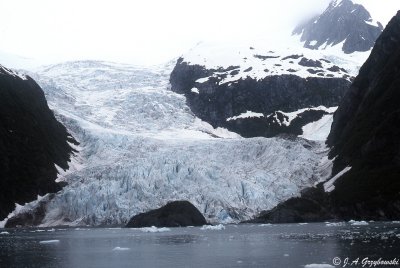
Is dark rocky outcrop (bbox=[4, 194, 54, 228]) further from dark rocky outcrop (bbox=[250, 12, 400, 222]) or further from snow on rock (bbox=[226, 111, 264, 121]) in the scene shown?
snow on rock (bbox=[226, 111, 264, 121])

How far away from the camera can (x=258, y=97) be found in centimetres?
16475

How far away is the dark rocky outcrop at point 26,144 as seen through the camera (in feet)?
316

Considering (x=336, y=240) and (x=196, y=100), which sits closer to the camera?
(x=336, y=240)

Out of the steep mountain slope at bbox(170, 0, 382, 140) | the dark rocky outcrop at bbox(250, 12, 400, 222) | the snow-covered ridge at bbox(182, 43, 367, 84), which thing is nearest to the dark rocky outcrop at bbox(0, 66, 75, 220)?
the dark rocky outcrop at bbox(250, 12, 400, 222)

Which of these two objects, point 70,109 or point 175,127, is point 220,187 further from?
point 70,109

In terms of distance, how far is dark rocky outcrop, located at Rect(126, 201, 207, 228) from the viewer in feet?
267

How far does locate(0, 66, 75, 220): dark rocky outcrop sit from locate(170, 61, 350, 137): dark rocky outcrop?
160ft

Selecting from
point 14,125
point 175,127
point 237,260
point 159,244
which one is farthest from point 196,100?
point 237,260

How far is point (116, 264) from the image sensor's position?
3309cm

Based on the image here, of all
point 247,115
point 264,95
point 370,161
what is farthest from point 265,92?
point 370,161

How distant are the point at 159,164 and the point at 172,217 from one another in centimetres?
1346

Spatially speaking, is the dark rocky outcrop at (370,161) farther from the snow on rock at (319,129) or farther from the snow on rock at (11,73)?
the snow on rock at (11,73)

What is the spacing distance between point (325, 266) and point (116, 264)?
1295 centimetres

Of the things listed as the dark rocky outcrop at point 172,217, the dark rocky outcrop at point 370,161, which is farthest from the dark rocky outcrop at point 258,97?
the dark rocky outcrop at point 172,217
